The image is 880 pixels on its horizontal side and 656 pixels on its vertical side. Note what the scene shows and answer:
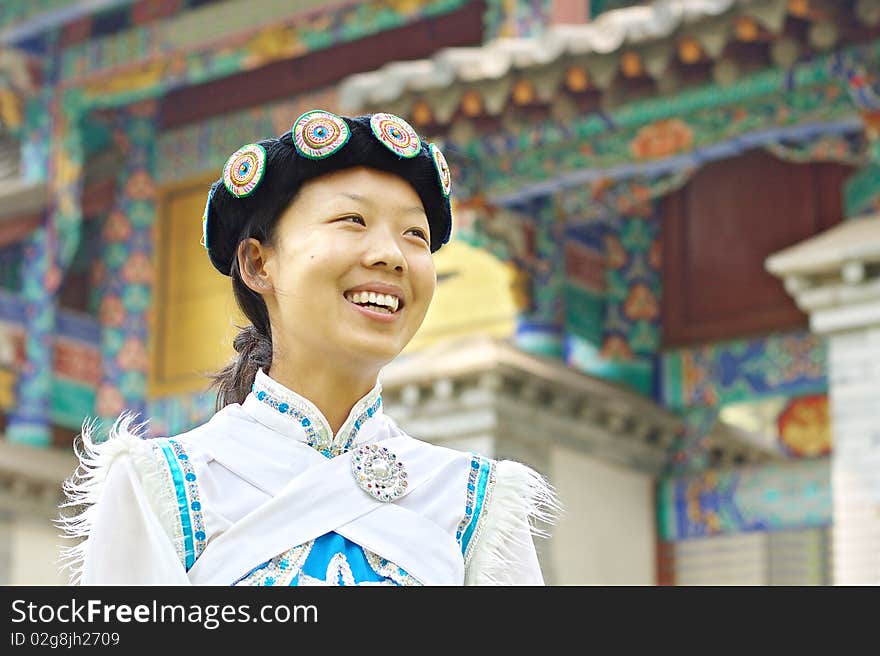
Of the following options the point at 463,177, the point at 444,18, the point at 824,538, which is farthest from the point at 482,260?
the point at 824,538

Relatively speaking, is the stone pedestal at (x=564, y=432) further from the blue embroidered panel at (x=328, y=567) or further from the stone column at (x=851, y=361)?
the blue embroidered panel at (x=328, y=567)

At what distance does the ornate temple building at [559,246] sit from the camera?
9398 mm

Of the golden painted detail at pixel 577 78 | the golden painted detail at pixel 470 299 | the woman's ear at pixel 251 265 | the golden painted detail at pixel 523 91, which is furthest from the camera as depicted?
the golden painted detail at pixel 470 299

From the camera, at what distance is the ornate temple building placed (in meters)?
9.40

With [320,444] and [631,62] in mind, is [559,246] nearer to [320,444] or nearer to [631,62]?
[631,62]

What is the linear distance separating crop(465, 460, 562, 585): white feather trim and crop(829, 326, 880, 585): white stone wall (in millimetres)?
6441

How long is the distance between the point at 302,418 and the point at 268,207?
0.87 feet

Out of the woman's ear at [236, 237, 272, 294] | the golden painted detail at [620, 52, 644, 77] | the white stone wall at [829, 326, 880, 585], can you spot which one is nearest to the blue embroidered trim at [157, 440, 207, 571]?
the woman's ear at [236, 237, 272, 294]

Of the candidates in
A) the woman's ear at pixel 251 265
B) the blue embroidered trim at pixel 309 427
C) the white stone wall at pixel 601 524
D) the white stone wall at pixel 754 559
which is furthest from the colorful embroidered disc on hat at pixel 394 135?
the white stone wall at pixel 754 559

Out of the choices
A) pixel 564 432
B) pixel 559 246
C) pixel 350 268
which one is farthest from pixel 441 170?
pixel 559 246

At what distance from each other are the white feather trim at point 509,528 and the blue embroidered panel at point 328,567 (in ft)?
0.46

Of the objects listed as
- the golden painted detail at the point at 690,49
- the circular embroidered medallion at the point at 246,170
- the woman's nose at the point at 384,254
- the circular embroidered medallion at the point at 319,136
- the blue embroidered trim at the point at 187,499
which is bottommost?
the blue embroidered trim at the point at 187,499

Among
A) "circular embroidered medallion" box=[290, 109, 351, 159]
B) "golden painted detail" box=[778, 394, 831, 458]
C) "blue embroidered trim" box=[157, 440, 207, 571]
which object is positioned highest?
"golden painted detail" box=[778, 394, 831, 458]

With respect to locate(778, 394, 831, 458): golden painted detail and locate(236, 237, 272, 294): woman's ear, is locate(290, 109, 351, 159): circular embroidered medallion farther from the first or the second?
locate(778, 394, 831, 458): golden painted detail
